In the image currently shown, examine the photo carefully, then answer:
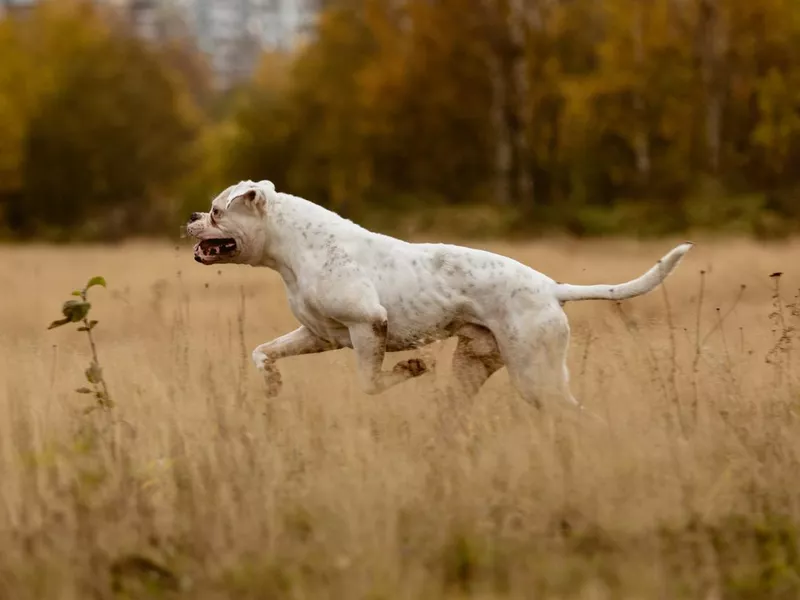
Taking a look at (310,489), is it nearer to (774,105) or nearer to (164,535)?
(164,535)

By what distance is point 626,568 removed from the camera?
4863mm

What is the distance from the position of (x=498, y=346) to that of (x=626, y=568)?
2149 mm

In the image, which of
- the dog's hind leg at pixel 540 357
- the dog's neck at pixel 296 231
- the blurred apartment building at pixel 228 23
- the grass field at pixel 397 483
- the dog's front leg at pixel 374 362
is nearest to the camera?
the grass field at pixel 397 483

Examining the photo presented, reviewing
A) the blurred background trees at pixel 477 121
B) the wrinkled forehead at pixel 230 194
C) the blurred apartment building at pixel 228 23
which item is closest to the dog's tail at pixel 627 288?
the wrinkled forehead at pixel 230 194

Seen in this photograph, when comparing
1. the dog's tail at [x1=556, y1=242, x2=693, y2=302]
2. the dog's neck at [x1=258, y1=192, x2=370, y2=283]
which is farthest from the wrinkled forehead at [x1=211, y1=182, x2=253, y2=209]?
the dog's tail at [x1=556, y1=242, x2=693, y2=302]

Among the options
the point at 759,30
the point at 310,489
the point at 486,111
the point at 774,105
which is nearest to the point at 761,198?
the point at 774,105

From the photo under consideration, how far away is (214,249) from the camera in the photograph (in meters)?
7.20

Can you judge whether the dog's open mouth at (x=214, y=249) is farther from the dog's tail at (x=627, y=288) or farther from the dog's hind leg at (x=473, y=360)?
the dog's tail at (x=627, y=288)

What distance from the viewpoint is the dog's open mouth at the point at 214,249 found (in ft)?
23.6

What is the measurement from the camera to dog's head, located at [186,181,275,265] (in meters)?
7.10

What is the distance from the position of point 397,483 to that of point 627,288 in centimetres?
196

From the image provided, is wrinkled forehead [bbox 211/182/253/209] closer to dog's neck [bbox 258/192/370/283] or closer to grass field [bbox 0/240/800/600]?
dog's neck [bbox 258/192/370/283]

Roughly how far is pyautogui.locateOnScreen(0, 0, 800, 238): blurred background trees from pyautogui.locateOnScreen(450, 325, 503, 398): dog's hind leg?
17380 mm

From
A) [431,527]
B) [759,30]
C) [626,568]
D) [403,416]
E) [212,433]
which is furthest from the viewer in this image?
[759,30]
